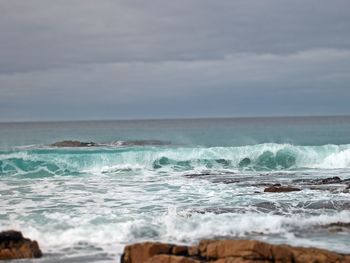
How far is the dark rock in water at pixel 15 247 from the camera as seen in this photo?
405 inches

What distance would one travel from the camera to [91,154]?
33.5 meters

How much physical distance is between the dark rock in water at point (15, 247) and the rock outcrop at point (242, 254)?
239 centimetres

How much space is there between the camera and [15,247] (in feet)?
34.0

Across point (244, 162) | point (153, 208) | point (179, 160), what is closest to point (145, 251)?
point (153, 208)

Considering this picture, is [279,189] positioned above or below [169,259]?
above

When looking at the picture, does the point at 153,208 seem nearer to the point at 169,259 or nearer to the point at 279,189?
the point at 279,189

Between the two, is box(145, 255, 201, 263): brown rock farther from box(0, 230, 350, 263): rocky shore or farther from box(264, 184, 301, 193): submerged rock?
box(264, 184, 301, 193): submerged rock

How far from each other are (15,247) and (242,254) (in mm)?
4404

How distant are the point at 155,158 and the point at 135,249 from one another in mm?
24306

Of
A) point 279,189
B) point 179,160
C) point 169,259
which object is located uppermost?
point 179,160

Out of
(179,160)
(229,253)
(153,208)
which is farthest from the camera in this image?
(179,160)

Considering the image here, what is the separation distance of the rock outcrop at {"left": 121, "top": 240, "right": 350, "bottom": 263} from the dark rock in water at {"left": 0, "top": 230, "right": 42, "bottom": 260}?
239cm

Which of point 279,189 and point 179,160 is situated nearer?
point 279,189

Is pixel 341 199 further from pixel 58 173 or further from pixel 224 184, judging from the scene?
pixel 58 173
